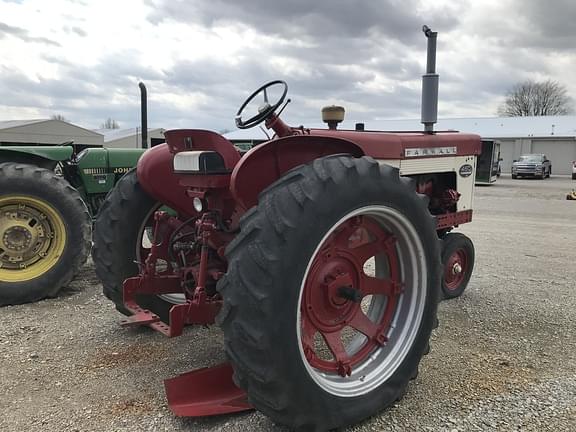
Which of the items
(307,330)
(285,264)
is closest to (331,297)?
(307,330)

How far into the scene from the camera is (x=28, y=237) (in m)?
4.38

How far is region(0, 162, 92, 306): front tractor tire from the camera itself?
14.1 feet

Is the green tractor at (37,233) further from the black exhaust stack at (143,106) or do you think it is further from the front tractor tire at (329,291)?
the front tractor tire at (329,291)

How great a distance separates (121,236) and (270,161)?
1323mm

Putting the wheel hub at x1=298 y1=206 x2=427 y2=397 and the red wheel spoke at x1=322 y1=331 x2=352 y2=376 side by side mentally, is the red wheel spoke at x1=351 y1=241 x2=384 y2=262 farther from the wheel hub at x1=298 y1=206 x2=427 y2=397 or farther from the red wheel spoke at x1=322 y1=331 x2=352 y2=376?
the red wheel spoke at x1=322 y1=331 x2=352 y2=376

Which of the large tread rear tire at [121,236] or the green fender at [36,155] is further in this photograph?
the green fender at [36,155]

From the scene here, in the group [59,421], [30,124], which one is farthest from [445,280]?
[30,124]

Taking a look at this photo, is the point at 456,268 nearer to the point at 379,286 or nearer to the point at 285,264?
the point at 379,286

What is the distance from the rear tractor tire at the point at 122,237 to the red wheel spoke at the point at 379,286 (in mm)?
1356

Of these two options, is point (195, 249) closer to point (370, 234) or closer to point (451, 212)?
point (370, 234)

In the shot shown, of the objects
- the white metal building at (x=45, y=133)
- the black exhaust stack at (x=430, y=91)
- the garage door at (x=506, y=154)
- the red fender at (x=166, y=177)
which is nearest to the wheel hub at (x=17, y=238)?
the red fender at (x=166, y=177)

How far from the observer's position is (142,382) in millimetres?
2852

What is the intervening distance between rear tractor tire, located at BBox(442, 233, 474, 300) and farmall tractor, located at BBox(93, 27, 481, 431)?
1.18m

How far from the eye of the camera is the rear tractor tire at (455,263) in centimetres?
433
